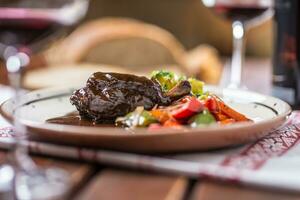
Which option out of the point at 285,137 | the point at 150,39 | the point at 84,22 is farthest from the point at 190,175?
the point at 84,22

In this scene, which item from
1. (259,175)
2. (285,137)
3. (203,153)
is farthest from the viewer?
(285,137)

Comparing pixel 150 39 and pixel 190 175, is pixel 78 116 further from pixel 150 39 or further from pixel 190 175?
pixel 150 39

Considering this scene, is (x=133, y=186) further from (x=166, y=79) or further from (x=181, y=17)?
(x=181, y=17)

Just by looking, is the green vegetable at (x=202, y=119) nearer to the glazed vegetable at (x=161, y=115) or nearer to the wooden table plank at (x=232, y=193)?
the glazed vegetable at (x=161, y=115)

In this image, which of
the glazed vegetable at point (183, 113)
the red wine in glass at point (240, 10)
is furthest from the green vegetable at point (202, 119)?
the red wine in glass at point (240, 10)

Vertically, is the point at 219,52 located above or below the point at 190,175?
below

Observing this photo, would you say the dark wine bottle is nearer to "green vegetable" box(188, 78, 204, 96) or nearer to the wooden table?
"green vegetable" box(188, 78, 204, 96)

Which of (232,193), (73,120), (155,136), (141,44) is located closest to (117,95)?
(73,120)

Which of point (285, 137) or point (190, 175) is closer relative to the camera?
point (190, 175)
